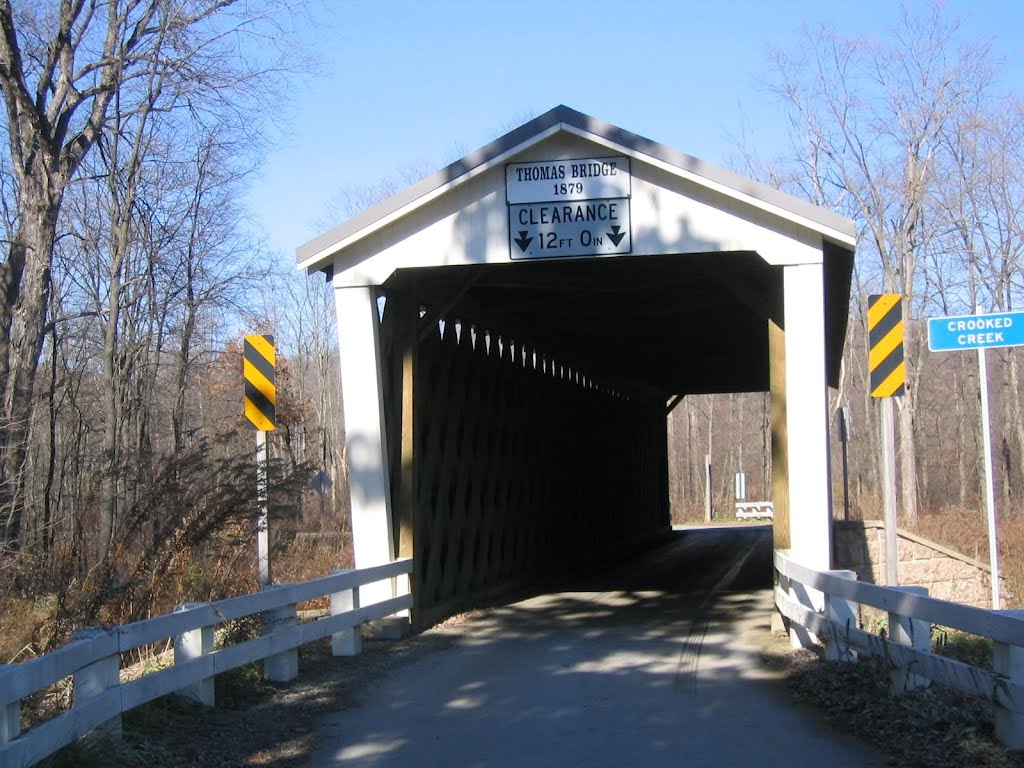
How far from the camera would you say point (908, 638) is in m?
6.46

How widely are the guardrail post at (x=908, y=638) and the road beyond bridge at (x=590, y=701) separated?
20.6 inches

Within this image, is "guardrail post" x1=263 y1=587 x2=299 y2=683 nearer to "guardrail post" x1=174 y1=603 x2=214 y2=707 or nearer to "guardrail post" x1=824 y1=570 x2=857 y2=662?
"guardrail post" x1=174 y1=603 x2=214 y2=707

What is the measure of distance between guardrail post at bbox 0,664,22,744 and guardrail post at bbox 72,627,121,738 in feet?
2.32

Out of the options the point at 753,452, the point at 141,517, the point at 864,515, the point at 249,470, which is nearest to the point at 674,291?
the point at 249,470

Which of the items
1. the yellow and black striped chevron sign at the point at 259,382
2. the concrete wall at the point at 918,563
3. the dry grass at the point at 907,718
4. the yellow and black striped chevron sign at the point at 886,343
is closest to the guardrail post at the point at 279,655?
the yellow and black striped chevron sign at the point at 259,382

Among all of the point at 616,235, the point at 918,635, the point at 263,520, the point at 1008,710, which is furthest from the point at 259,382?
the point at 1008,710

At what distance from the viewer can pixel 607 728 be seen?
6531 millimetres

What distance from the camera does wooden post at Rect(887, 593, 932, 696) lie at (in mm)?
6230

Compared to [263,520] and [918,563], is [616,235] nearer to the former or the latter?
[263,520]

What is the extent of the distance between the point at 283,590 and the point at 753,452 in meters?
71.9

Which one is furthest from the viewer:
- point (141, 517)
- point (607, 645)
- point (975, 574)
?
point (975, 574)

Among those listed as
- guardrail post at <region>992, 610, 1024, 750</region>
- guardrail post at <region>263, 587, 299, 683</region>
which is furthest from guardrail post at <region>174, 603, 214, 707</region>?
guardrail post at <region>992, 610, 1024, 750</region>

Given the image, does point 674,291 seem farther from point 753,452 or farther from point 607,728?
point 753,452

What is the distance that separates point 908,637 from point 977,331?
386 cm
